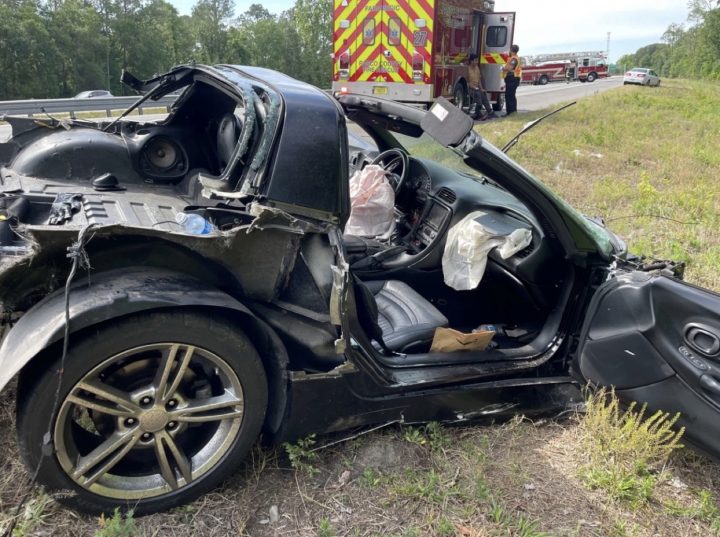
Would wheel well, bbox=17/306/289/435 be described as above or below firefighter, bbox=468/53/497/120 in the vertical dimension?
below

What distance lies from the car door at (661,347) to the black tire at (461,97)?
1168cm

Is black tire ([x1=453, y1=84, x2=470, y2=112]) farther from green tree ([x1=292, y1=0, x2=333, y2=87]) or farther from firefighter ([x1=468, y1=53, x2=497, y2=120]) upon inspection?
green tree ([x1=292, y1=0, x2=333, y2=87])

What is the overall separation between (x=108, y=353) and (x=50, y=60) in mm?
31940

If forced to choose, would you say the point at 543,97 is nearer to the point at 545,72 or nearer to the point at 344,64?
the point at 344,64

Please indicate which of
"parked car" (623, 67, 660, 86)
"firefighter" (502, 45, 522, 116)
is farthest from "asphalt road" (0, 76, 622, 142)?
"parked car" (623, 67, 660, 86)

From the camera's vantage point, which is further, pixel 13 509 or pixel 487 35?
pixel 487 35

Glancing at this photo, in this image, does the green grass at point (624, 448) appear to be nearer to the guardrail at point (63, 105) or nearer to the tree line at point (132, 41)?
the guardrail at point (63, 105)

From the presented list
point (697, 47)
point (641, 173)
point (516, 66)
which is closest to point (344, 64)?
point (516, 66)

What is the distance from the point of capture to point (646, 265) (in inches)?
105

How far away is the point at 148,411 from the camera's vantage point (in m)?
1.99

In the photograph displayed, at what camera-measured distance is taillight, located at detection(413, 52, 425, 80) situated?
11.9m

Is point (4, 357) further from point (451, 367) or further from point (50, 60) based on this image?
point (50, 60)

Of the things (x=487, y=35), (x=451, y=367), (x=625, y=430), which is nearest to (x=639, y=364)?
(x=625, y=430)

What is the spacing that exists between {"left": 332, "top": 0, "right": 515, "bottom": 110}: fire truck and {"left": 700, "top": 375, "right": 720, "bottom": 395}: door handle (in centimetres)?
1064
